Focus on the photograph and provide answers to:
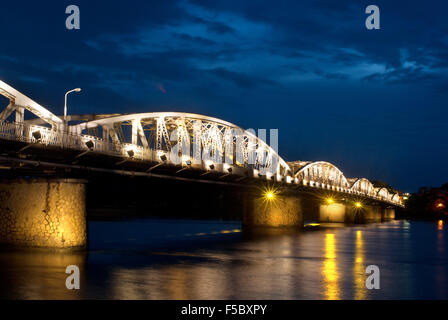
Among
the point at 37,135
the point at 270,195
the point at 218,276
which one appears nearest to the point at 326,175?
the point at 270,195

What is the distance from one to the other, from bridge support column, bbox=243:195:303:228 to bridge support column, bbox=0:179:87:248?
4949cm

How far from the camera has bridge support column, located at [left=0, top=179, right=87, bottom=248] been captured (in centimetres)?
3631

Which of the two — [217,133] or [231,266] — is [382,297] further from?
[217,133]

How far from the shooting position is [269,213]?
85.2 meters

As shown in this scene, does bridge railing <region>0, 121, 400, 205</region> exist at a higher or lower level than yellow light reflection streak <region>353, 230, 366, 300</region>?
higher

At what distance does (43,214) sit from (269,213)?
2068 inches

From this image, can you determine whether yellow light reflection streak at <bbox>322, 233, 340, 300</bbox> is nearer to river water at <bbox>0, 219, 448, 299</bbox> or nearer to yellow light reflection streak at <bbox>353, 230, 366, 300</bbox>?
river water at <bbox>0, 219, 448, 299</bbox>

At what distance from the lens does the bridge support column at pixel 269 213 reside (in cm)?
8506

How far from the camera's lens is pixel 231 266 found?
114ft

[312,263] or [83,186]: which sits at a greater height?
[83,186]

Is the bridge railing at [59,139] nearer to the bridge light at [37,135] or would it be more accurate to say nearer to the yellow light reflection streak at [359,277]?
the bridge light at [37,135]

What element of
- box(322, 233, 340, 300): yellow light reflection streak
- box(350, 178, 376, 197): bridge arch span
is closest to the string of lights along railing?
box(322, 233, 340, 300): yellow light reflection streak

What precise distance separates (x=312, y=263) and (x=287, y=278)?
902 centimetres
